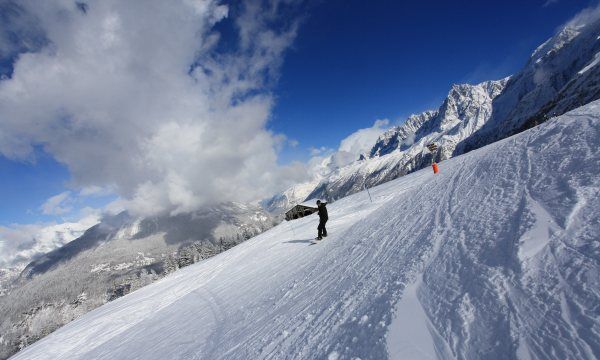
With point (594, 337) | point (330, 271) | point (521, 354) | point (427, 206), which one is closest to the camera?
point (594, 337)

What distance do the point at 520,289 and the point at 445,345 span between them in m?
1.50

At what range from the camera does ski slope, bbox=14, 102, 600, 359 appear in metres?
4.42

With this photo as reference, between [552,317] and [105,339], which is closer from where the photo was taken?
[552,317]

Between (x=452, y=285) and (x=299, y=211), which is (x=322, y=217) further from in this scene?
(x=299, y=211)

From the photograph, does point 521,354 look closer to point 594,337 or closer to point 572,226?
point 594,337

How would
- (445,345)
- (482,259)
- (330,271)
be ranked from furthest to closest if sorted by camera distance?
(330,271) → (482,259) → (445,345)

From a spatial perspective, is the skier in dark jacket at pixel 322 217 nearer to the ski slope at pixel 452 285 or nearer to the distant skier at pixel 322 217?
the distant skier at pixel 322 217

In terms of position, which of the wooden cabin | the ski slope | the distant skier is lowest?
the ski slope

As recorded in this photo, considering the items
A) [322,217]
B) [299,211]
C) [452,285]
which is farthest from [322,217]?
[299,211]

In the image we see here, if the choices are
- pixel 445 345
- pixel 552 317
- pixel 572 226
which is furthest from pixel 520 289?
pixel 572 226

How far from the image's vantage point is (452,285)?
599 cm

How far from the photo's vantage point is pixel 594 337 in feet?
11.9

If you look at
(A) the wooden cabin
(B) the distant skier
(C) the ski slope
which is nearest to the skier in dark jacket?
(B) the distant skier

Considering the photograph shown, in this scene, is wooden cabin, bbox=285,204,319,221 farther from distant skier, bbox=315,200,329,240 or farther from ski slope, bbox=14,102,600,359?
ski slope, bbox=14,102,600,359
